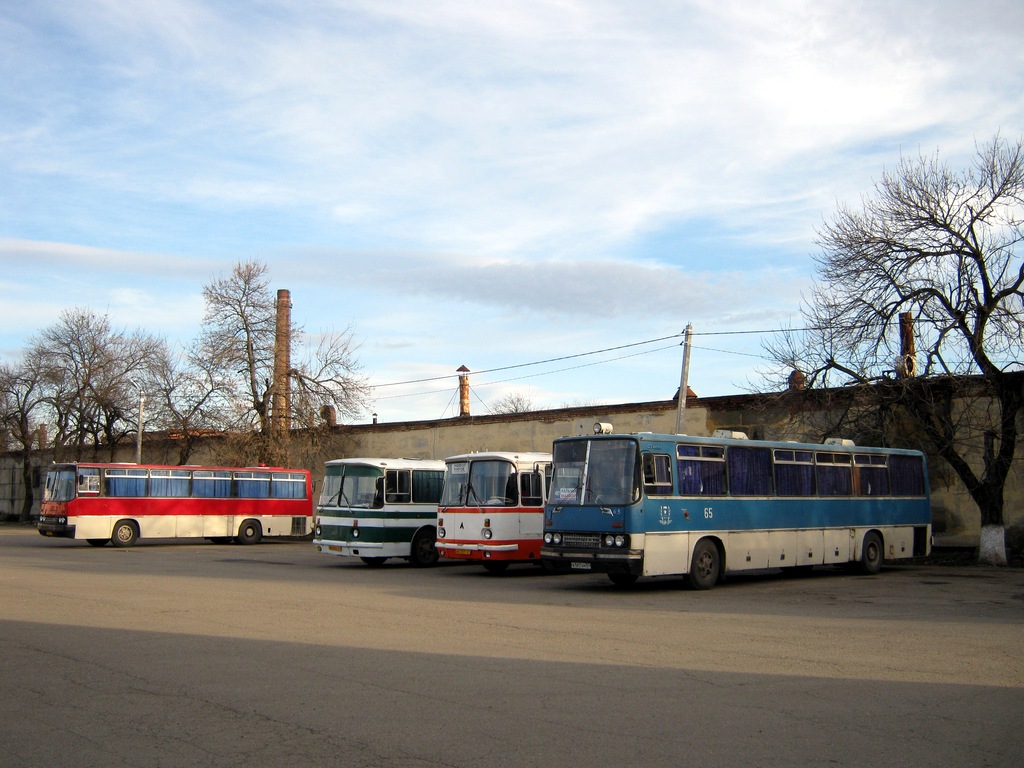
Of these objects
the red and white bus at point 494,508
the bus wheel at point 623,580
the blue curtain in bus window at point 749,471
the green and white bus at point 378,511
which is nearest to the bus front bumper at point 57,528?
the green and white bus at point 378,511

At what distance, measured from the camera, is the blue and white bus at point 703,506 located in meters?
17.2

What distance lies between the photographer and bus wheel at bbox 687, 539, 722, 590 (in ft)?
59.1

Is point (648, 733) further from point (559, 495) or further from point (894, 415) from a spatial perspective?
point (894, 415)

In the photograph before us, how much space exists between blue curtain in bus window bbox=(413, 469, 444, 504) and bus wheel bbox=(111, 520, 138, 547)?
1351cm

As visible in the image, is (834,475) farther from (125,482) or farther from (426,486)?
(125,482)

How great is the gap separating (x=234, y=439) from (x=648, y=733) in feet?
127

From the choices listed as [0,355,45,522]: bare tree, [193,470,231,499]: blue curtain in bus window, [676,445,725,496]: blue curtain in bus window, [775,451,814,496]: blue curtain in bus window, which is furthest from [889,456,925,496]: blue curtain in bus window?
[0,355,45,522]: bare tree

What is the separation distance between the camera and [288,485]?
3816 cm

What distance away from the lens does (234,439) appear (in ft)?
142

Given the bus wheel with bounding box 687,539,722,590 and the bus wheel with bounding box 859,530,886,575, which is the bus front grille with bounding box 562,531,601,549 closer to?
the bus wheel with bounding box 687,539,722,590

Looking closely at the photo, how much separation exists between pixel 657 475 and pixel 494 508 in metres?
5.19

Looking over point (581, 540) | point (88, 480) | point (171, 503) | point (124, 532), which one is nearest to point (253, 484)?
point (171, 503)

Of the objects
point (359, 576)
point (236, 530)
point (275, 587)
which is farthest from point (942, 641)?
point (236, 530)

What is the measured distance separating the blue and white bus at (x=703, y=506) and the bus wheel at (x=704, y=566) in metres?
0.02
